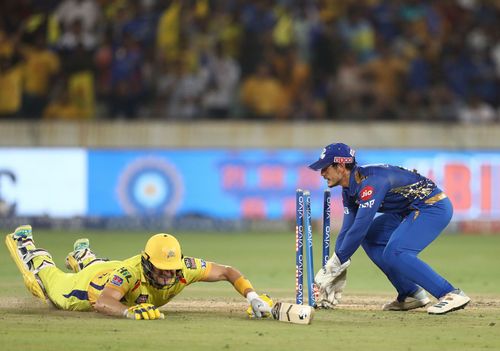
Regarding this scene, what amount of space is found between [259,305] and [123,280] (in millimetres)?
1203

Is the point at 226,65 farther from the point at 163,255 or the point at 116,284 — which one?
the point at 163,255

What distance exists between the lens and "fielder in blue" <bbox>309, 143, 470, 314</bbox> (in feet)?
31.7

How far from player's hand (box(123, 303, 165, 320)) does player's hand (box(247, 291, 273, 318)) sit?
0.84m

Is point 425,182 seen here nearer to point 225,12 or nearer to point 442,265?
point 442,265

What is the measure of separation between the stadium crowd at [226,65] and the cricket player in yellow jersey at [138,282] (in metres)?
11.0

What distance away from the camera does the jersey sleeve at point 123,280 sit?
9180 mm

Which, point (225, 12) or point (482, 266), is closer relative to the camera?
point (482, 266)

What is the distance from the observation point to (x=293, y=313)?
29.8 ft

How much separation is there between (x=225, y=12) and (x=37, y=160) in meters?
4.82

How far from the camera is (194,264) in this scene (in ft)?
30.8

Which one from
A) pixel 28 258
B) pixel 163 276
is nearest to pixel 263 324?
pixel 163 276

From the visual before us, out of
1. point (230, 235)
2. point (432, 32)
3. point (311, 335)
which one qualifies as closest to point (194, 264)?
point (311, 335)

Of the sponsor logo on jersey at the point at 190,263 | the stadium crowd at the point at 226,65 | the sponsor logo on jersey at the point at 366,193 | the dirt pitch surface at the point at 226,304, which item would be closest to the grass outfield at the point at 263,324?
the dirt pitch surface at the point at 226,304

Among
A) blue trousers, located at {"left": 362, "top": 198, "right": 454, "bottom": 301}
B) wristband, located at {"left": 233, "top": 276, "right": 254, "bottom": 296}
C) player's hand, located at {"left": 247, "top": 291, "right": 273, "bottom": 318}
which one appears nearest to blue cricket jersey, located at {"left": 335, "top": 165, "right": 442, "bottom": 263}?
blue trousers, located at {"left": 362, "top": 198, "right": 454, "bottom": 301}
